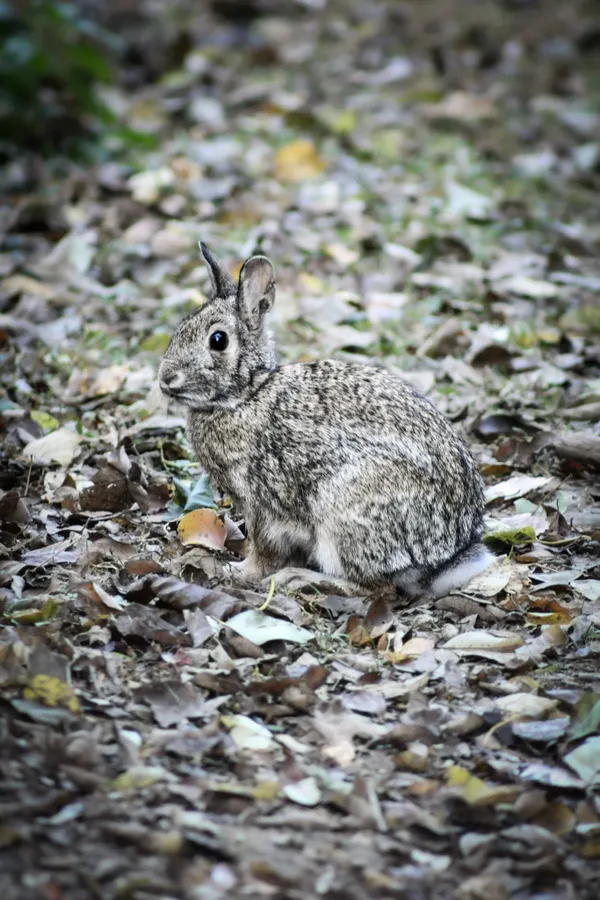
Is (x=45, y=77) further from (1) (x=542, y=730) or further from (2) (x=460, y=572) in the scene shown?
(1) (x=542, y=730)

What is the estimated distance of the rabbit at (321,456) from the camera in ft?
17.7

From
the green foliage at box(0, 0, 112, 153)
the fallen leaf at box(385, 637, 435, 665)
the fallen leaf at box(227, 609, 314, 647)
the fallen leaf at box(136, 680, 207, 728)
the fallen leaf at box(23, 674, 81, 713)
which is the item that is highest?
the green foliage at box(0, 0, 112, 153)

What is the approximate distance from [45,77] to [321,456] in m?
7.05

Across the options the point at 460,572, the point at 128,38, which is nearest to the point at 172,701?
the point at 460,572

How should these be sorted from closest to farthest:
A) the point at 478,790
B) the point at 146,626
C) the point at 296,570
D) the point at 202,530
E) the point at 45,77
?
the point at 478,790 < the point at 146,626 < the point at 296,570 < the point at 202,530 < the point at 45,77

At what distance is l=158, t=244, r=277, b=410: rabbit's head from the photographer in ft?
18.4

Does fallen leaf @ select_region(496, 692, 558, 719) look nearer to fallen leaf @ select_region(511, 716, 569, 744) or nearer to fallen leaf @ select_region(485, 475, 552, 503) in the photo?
fallen leaf @ select_region(511, 716, 569, 744)

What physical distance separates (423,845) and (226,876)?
716mm

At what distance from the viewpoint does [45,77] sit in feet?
35.9

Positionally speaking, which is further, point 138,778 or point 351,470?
point 351,470

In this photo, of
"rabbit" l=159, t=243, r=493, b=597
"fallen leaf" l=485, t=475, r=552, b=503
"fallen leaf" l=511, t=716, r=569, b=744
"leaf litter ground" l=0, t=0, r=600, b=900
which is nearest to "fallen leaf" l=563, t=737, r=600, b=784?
"leaf litter ground" l=0, t=0, r=600, b=900

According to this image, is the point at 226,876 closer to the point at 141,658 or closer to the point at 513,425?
the point at 141,658

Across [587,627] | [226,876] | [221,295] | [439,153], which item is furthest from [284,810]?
[439,153]

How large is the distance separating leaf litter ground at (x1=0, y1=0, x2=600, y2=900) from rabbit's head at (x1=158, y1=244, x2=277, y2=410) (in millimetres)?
653
